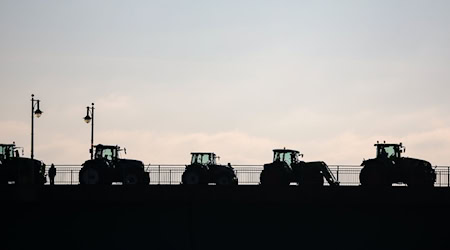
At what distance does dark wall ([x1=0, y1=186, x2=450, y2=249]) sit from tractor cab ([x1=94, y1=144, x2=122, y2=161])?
693 cm

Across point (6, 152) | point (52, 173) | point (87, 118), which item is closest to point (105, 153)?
point (52, 173)

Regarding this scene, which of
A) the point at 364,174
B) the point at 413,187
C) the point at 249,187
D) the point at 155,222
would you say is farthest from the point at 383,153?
the point at 155,222

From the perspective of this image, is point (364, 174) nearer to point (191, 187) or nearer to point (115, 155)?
point (191, 187)

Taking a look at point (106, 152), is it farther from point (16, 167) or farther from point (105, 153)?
point (16, 167)

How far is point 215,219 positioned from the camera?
4722cm

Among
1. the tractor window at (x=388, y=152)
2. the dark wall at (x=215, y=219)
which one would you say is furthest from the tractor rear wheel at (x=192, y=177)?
the tractor window at (x=388, y=152)

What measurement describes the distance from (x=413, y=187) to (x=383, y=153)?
5.65m

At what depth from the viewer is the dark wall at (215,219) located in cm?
4600

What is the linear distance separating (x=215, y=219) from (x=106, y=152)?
10.2 metres

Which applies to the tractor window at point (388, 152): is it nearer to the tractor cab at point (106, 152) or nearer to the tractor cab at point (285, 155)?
the tractor cab at point (285, 155)

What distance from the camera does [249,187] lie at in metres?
46.6

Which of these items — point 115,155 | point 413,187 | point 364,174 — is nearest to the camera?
point 413,187

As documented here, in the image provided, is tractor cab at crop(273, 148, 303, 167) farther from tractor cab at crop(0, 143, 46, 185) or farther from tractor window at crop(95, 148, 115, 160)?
tractor cab at crop(0, 143, 46, 185)

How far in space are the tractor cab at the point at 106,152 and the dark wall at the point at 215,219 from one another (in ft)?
22.7
